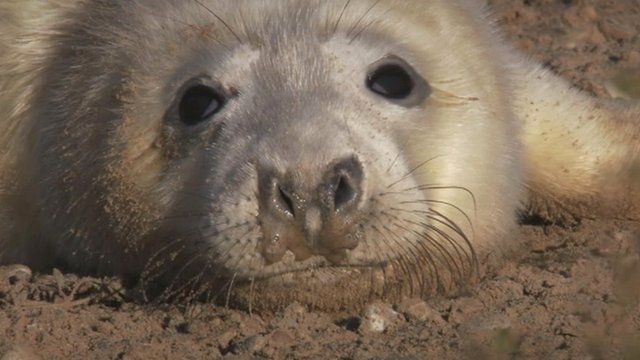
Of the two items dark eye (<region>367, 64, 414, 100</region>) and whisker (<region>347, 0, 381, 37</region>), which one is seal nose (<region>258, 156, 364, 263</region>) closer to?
dark eye (<region>367, 64, 414, 100</region>)

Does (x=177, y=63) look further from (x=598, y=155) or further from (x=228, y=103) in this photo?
(x=598, y=155)

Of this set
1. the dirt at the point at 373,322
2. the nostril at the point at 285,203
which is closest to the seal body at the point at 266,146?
the nostril at the point at 285,203

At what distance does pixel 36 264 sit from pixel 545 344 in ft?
7.56

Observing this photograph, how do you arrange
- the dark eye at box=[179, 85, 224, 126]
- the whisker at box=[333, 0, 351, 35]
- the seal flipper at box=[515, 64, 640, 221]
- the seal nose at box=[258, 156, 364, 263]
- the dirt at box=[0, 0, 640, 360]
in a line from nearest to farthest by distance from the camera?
the seal nose at box=[258, 156, 364, 263], the dirt at box=[0, 0, 640, 360], the dark eye at box=[179, 85, 224, 126], the whisker at box=[333, 0, 351, 35], the seal flipper at box=[515, 64, 640, 221]

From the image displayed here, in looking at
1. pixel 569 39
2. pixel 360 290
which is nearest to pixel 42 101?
pixel 360 290

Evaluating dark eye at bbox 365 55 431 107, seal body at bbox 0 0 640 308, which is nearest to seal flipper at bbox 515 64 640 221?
seal body at bbox 0 0 640 308

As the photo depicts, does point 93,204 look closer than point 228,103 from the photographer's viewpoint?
No

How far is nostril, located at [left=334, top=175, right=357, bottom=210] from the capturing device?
4188 mm

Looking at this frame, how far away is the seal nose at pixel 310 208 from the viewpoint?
4.15 m

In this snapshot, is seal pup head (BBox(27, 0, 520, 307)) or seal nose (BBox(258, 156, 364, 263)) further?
seal pup head (BBox(27, 0, 520, 307))

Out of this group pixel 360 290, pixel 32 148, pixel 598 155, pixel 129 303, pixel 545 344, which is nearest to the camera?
pixel 545 344

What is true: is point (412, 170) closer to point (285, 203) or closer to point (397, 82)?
point (397, 82)

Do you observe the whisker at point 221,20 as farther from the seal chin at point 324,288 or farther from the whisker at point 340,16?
the seal chin at point 324,288

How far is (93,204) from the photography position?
5.12m
